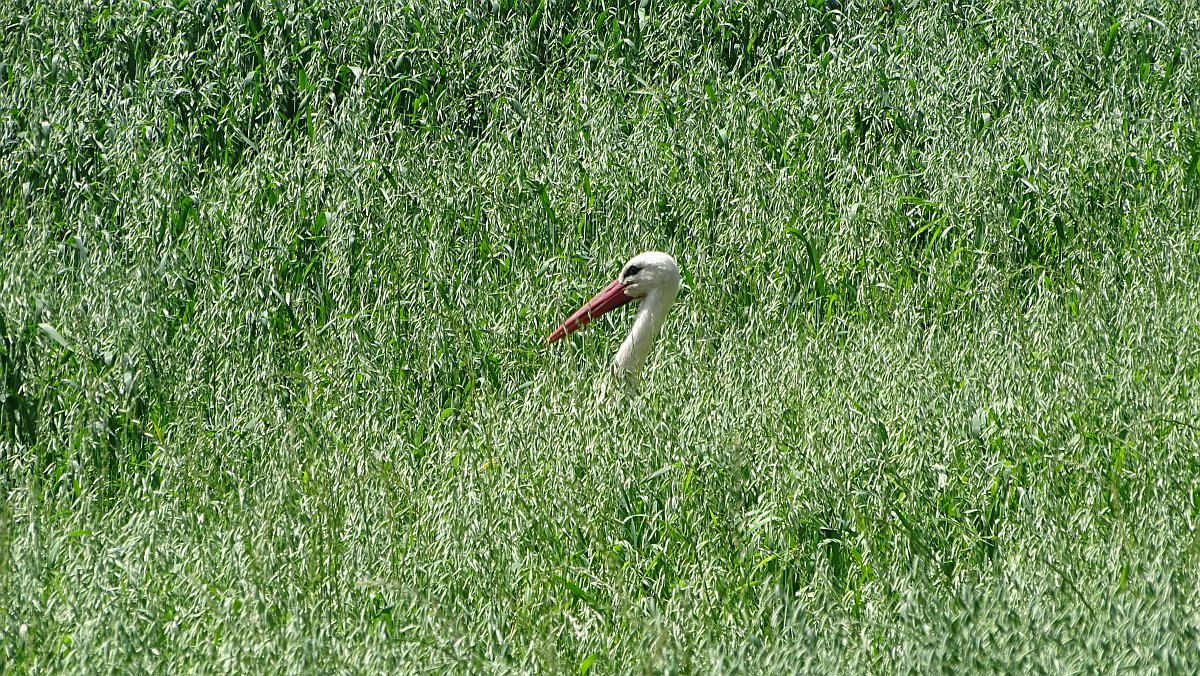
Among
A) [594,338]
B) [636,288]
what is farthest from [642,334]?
[594,338]

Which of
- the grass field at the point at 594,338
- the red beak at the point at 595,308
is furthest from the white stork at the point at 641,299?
the grass field at the point at 594,338

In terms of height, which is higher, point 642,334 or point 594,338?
point 642,334

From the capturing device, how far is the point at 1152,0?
25.3 feet

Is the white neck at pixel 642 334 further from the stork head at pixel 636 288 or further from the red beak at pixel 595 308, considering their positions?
the red beak at pixel 595 308

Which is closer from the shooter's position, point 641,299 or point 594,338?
point 641,299

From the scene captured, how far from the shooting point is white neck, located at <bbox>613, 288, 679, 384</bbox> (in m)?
5.82

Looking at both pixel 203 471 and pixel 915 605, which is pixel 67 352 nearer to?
pixel 203 471

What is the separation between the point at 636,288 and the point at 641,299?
0.26 ft

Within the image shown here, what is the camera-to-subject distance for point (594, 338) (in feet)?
20.6

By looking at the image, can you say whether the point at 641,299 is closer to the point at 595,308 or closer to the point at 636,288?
the point at 636,288

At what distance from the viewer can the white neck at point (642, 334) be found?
229 inches

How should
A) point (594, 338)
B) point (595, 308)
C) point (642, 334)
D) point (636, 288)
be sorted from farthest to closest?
1. point (594, 338)
2. point (595, 308)
3. point (636, 288)
4. point (642, 334)

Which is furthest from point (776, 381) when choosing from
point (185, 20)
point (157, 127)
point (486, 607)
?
point (185, 20)

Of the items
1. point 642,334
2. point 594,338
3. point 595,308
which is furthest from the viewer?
point 594,338
